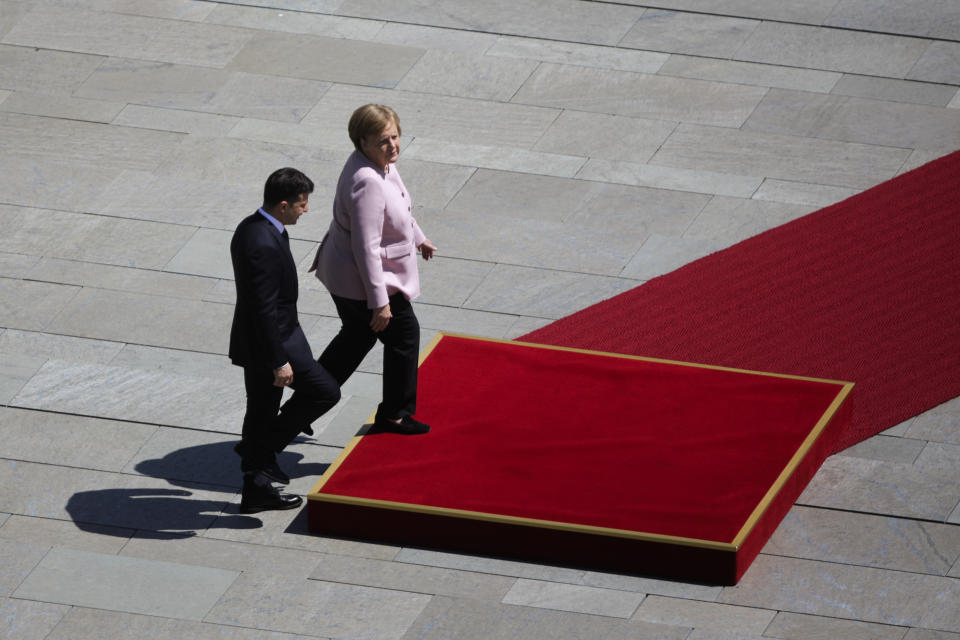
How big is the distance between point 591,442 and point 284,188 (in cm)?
191

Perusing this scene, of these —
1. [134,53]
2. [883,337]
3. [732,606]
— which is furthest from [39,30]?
[732,606]

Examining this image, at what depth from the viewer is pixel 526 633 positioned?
7285 mm

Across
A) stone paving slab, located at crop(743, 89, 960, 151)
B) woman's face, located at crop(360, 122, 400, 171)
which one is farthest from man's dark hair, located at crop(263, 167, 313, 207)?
stone paving slab, located at crop(743, 89, 960, 151)

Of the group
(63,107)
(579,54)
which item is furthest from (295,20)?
(579,54)

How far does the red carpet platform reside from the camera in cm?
762

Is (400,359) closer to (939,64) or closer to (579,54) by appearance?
(579,54)

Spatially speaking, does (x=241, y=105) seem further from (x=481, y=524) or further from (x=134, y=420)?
(x=481, y=524)

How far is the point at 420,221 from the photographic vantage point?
1105cm

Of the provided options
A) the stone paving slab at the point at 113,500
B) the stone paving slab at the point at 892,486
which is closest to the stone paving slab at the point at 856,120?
the stone paving slab at the point at 892,486

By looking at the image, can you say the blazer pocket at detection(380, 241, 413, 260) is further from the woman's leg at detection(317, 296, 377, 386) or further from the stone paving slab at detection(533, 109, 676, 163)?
the stone paving slab at detection(533, 109, 676, 163)

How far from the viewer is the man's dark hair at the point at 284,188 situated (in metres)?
7.67

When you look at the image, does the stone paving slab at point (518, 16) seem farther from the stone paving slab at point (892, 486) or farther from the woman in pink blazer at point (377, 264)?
the stone paving slab at point (892, 486)

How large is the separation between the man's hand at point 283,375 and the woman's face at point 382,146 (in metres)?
1.02

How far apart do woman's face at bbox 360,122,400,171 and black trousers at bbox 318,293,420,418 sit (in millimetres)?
656
